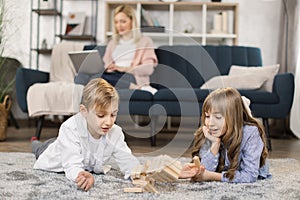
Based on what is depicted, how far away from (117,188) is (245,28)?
339 cm

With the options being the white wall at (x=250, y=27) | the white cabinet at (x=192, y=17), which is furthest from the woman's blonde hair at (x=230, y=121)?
the white wall at (x=250, y=27)

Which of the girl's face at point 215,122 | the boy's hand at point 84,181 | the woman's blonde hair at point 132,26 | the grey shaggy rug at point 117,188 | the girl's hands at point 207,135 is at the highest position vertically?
the woman's blonde hair at point 132,26

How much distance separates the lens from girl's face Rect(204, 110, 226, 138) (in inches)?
67.1

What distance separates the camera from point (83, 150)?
1770mm

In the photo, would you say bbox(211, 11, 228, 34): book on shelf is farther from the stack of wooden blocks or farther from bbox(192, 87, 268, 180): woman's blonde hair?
the stack of wooden blocks

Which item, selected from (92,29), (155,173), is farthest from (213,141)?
(92,29)

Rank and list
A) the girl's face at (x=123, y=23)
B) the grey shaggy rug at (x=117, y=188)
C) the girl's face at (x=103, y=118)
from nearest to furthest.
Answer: the grey shaggy rug at (x=117, y=188) → the girl's face at (x=103, y=118) → the girl's face at (x=123, y=23)

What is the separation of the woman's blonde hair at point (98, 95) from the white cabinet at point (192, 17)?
113 inches

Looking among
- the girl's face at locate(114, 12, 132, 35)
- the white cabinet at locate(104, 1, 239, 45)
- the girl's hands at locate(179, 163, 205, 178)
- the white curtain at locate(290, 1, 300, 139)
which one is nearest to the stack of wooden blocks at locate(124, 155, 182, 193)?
the girl's hands at locate(179, 163, 205, 178)

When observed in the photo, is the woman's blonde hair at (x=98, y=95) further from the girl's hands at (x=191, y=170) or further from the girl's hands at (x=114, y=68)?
the girl's hands at (x=191, y=170)

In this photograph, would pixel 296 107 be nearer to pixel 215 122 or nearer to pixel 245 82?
pixel 245 82

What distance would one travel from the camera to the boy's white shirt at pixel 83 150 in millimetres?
1724

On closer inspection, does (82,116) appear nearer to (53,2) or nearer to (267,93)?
(267,93)

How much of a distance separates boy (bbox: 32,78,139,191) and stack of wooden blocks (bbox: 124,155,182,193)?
0.15 m
